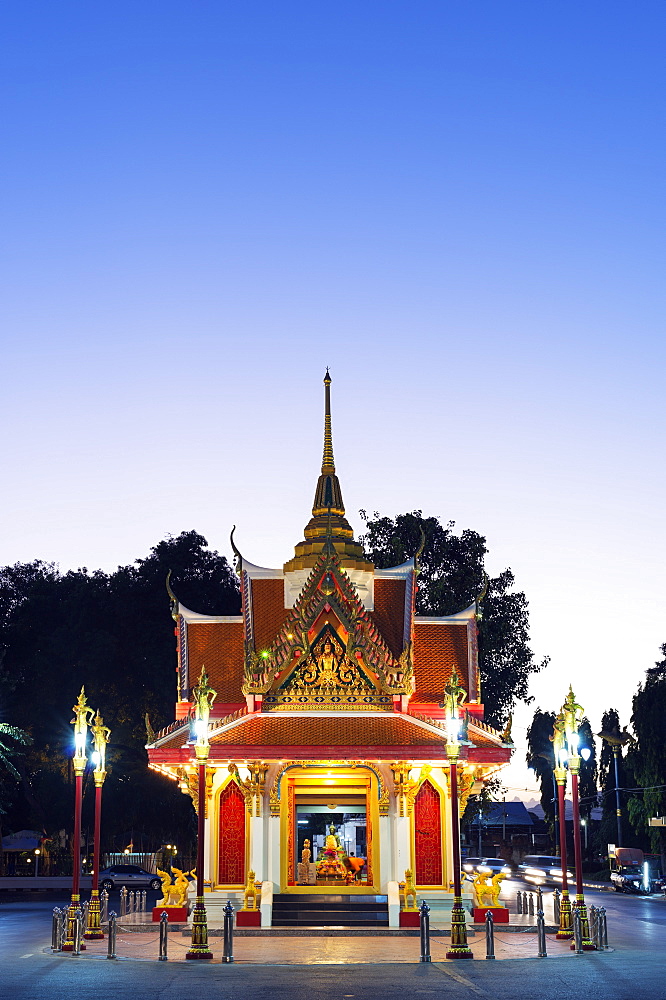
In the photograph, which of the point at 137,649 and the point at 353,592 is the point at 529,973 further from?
the point at 137,649

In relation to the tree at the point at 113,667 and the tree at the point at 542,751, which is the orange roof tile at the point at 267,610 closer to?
the tree at the point at 113,667

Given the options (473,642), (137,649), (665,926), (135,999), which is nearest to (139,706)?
(137,649)

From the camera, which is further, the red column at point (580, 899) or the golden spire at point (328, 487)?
the golden spire at point (328, 487)

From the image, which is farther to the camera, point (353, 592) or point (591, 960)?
point (353, 592)

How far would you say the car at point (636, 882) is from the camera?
5212 cm

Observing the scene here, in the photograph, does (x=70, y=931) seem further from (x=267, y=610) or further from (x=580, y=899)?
(x=267, y=610)

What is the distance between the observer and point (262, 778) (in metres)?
27.2

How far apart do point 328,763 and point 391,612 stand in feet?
18.6

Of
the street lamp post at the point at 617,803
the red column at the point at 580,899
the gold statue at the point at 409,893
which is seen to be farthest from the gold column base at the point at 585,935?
the street lamp post at the point at 617,803

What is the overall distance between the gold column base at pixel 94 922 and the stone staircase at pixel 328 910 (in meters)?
3.88

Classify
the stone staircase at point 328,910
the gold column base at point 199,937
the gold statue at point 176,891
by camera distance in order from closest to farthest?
the gold column base at point 199,937 → the stone staircase at point 328,910 → the gold statue at point 176,891

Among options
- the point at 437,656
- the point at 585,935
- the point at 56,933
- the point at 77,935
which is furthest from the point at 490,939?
the point at 437,656

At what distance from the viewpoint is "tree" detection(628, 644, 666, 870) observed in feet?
182

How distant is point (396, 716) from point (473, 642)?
17.4 feet
